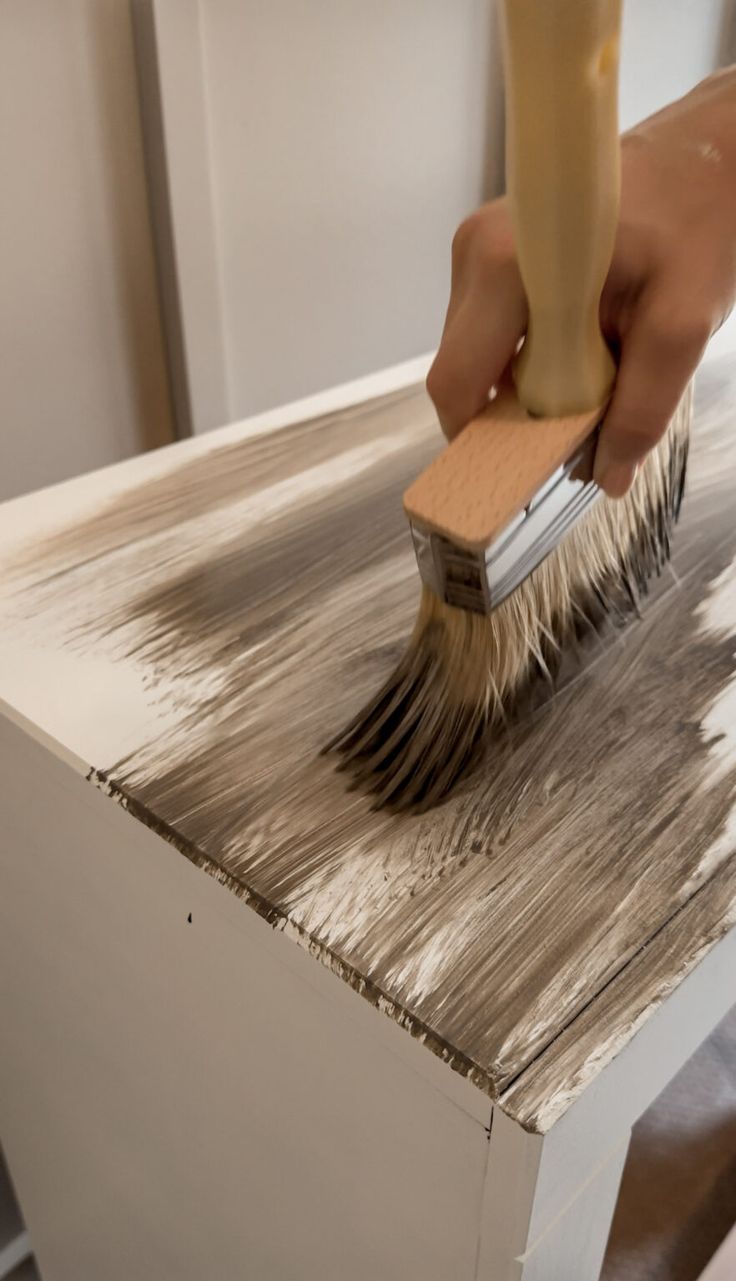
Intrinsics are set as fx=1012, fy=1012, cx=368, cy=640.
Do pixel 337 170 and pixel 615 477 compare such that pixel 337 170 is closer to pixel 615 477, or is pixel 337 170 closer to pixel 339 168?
pixel 339 168

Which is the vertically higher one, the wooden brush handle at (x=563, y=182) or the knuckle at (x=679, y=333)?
the wooden brush handle at (x=563, y=182)

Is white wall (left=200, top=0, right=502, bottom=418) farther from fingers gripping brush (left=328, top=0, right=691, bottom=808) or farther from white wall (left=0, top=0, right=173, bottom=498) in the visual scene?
fingers gripping brush (left=328, top=0, right=691, bottom=808)

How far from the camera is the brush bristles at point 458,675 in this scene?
15.1 inches

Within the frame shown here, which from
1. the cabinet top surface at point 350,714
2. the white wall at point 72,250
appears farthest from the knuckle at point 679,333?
A: the white wall at point 72,250

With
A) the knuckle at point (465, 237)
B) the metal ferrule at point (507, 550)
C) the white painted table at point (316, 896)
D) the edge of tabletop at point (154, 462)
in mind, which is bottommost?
the white painted table at point (316, 896)

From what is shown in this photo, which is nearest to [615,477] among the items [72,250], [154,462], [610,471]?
[610,471]

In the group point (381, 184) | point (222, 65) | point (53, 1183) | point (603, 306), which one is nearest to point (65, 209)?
point (222, 65)

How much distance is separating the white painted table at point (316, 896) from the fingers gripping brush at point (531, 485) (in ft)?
0.08

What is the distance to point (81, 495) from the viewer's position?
1.91 ft

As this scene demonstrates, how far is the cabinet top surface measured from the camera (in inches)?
12.5

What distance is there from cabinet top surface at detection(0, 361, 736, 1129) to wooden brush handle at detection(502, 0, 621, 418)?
0.14 meters

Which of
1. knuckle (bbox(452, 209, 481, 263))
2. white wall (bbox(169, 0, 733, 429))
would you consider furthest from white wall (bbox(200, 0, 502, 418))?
knuckle (bbox(452, 209, 481, 263))

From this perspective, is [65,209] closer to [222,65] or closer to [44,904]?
[222,65]

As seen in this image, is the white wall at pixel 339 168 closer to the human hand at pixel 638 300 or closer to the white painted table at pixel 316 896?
the white painted table at pixel 316 896
